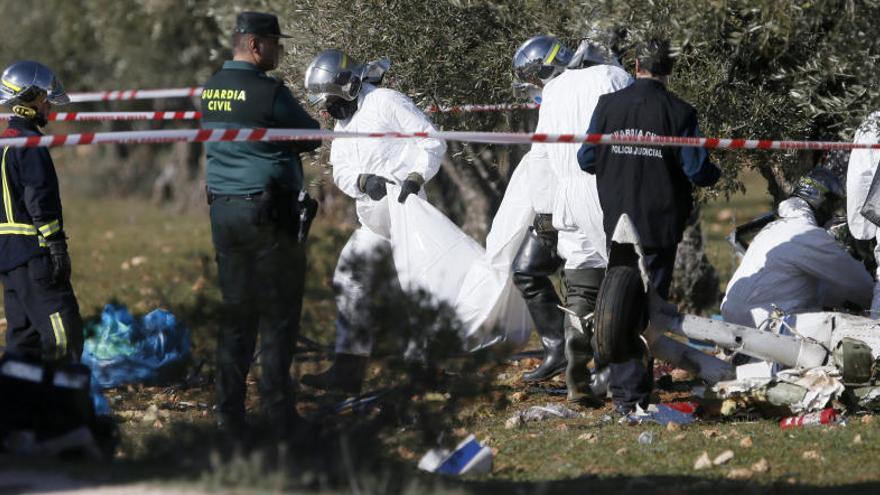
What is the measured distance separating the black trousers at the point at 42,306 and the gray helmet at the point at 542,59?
305cm

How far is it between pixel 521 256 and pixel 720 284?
13.6 feet

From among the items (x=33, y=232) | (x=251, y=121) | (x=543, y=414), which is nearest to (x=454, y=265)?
(x=543, y=414)

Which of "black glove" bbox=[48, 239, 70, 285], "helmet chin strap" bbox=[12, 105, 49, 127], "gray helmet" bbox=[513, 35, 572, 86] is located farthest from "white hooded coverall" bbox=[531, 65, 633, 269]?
"helmet chin strap" bbox=[12, 105, 49, 127]

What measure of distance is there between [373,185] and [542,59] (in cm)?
129

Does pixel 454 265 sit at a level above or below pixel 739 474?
above

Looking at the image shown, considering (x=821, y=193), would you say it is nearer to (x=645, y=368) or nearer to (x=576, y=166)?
(x=576, y=166)

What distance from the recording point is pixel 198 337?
656 cm

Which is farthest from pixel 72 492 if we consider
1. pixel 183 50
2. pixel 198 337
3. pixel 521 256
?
pixel 183 50

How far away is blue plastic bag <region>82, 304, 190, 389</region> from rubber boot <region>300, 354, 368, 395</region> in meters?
0.79

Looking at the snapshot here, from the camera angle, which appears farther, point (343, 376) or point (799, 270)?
point (799, 270)

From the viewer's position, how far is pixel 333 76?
30.6 feet

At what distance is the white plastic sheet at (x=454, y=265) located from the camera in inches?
372

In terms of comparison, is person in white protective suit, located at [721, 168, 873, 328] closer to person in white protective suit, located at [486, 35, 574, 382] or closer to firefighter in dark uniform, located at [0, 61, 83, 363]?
person in white protective suit, located at [486, 35, 574, 382]

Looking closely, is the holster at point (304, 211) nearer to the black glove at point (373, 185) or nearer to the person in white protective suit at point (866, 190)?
the black glove at point (373, 185)
